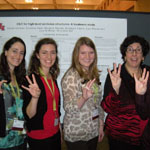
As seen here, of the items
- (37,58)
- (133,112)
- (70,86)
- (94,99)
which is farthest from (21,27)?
(133,112)

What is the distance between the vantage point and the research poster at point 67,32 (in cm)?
219

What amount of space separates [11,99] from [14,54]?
49 centimetres

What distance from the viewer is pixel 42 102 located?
58.3 inches

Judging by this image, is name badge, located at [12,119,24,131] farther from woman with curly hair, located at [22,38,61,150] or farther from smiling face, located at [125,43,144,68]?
smiling face, located at [125,43,144,68]

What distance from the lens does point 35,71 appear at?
1.61 meters

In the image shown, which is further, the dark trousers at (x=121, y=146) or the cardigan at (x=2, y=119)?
the dark trousers at (x=121, y=146)

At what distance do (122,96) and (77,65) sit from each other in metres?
0.62

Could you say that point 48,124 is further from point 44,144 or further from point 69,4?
point 69,4

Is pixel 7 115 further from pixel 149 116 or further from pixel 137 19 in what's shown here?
pixel 137 19

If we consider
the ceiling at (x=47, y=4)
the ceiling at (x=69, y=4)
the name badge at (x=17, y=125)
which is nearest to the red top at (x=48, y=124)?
the name badge at (x=17, y=125)

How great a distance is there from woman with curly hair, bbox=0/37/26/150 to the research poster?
27.6 inches

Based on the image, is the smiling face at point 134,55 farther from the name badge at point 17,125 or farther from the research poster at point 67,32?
the name badge at point 17,125

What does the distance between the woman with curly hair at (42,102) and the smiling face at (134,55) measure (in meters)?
0.93

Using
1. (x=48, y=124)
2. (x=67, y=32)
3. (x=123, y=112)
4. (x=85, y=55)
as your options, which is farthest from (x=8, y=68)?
(x=123, y=112)
